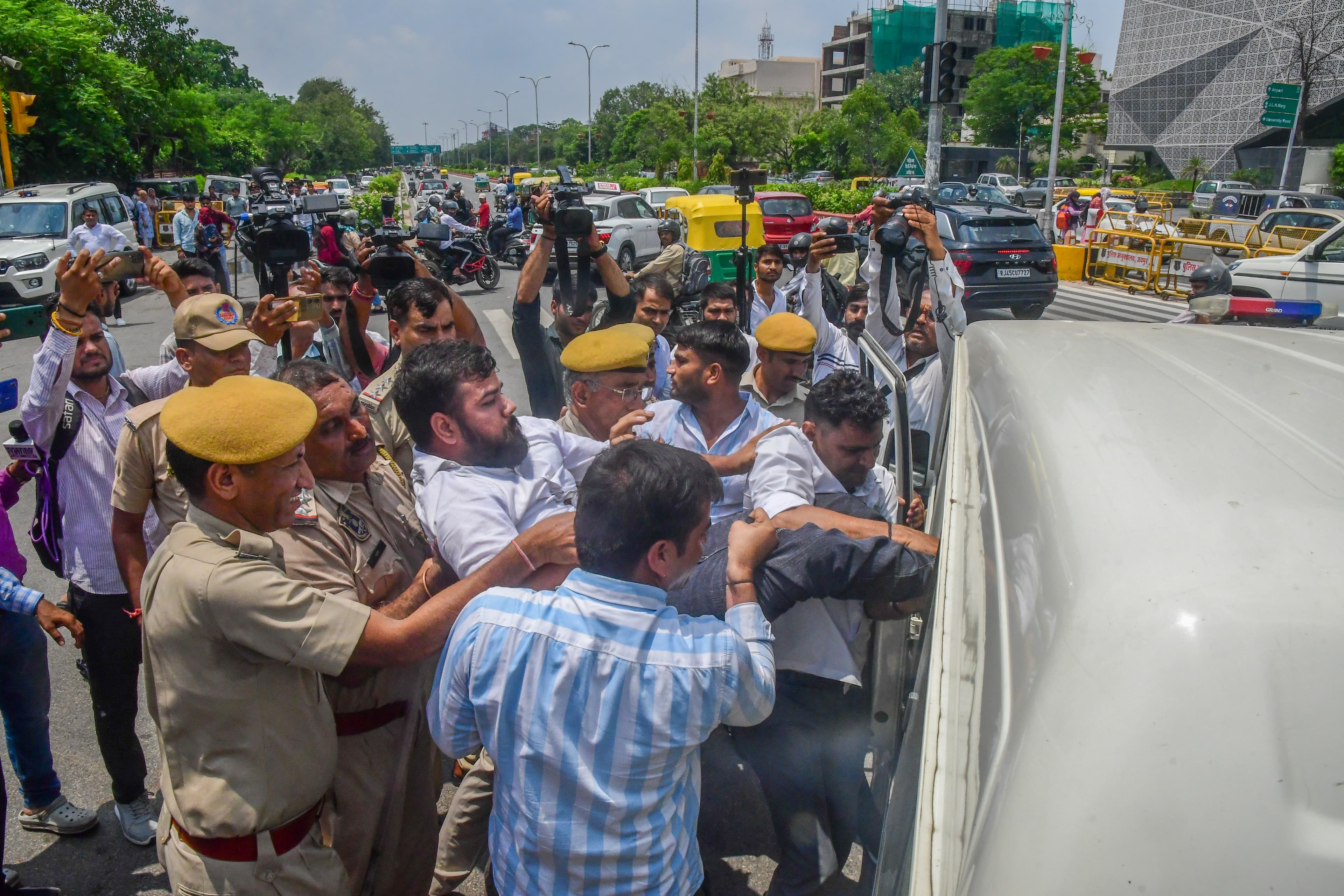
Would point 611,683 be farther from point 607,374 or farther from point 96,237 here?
point 96,237

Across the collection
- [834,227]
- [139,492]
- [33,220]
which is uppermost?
[33,220]

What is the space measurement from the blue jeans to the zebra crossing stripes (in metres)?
12.7

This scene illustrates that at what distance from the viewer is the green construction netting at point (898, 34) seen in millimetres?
81812

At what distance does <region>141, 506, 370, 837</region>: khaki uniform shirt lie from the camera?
67.9 inches

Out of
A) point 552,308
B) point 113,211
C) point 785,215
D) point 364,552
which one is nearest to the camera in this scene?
point 364,552

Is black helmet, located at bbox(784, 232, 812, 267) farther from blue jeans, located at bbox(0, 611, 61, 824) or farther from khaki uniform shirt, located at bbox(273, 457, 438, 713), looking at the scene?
blue jeans, located at bbox(0, 611, 61, 824)

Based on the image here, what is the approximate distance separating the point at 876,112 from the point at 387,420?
157ft

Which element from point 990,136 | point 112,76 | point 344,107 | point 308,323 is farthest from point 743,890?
point 344,107

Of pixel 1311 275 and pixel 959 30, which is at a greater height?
pixel 959 30

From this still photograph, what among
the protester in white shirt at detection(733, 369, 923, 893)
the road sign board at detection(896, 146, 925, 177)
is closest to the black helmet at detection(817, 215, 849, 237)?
the protester in white shirt at detection(733, 369, 923, 893)

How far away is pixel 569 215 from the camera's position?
3902mm

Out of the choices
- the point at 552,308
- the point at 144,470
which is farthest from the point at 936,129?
the point at 144,470

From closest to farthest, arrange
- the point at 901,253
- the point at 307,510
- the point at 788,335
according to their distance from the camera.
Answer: the point at 307,510 < the point at 788,335 < the point at 901,253

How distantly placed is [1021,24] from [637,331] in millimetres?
95582
